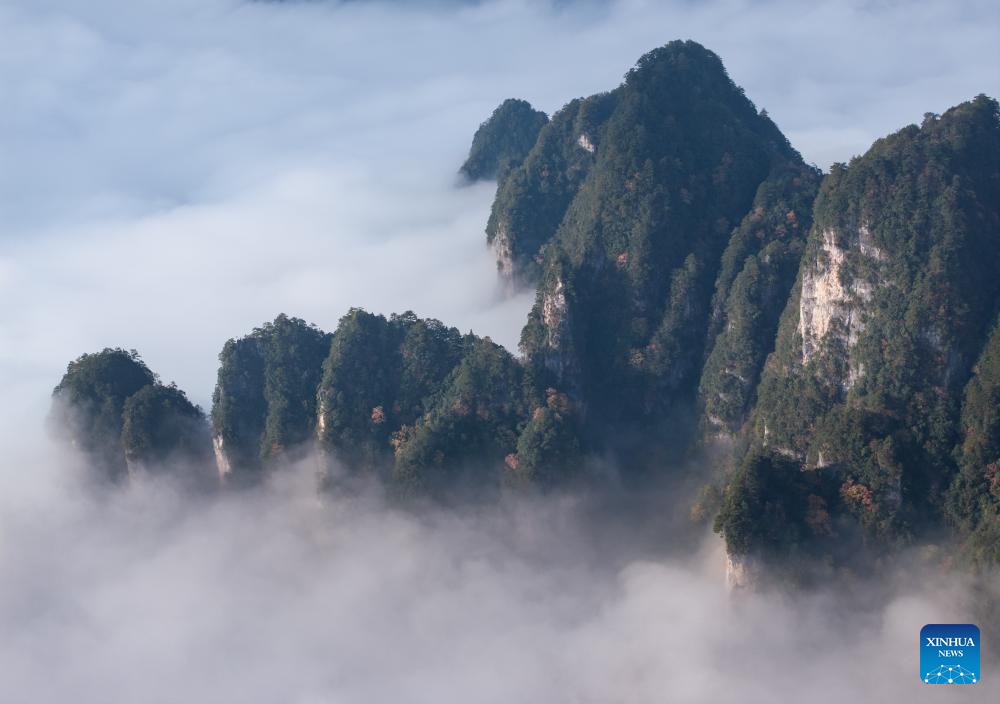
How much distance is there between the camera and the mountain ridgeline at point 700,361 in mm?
95812

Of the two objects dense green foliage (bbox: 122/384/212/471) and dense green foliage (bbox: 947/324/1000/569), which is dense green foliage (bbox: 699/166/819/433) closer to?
dense green foliage (bbox: 947/324/1000/569)

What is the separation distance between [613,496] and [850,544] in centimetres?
2544

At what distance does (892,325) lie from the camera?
9969 cm

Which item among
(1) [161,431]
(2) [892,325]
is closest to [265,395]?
(1) [161,431]

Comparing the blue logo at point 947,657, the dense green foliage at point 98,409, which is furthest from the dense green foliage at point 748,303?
the dense green foliage at point 98,409

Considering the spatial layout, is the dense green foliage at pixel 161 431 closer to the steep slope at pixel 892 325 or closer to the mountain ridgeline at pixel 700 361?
the mountain ridgeline at pixel 700 361

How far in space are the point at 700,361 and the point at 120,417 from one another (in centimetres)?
5879

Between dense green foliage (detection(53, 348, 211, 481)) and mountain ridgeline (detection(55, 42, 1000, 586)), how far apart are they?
0.27 metres

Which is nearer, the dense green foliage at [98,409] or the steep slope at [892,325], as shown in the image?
the steep slope at [892,325]

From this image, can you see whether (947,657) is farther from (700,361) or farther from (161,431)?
(161,431)

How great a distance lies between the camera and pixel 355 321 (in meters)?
120

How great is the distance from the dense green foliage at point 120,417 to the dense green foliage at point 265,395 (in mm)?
3839

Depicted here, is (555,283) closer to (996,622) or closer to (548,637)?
(548,637)

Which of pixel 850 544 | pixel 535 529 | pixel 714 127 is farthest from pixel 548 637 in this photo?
pixel 714 127
